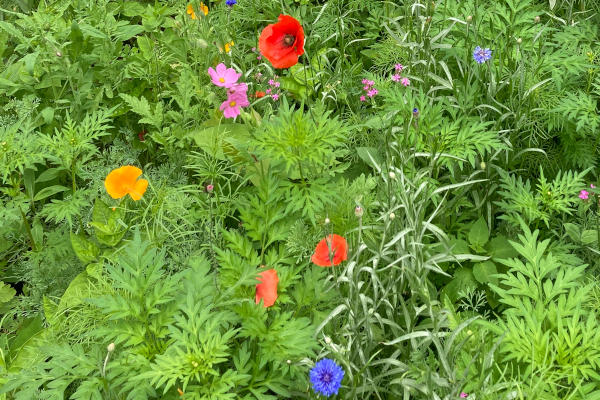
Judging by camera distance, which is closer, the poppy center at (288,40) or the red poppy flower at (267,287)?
the red poppy flower at (267,287)

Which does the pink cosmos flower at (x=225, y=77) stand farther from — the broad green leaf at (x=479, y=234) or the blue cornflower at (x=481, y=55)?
the broad green leaf at (x=479, y=234)

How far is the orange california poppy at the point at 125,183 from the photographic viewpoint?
7.27 ft

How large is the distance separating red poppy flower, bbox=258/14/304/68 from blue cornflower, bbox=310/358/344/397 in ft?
4.34

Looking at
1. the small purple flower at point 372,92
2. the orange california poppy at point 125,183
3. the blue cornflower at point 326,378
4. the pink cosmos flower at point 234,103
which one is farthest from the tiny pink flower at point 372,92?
the blue cornflower at point 326,378

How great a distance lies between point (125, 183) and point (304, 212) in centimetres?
75

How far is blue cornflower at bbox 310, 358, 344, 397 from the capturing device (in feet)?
4.84

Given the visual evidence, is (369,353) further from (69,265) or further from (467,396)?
(69,265)

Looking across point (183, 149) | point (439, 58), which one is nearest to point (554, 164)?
point (439, 58)

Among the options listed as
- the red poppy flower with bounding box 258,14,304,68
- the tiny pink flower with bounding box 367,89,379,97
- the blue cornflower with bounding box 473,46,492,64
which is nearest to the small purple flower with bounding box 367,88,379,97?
the tiny pink flower with bounding box 367,89,379,97

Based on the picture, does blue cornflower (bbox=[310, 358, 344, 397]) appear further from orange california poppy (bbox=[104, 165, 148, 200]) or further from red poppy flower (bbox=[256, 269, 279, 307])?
orange california poppy (bbox=[104, 165, 148, 200])

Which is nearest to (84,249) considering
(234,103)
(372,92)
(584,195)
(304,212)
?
(234,103)

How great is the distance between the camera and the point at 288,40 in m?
2.45

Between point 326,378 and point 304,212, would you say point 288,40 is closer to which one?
point 304,212

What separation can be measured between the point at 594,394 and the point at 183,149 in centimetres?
184
